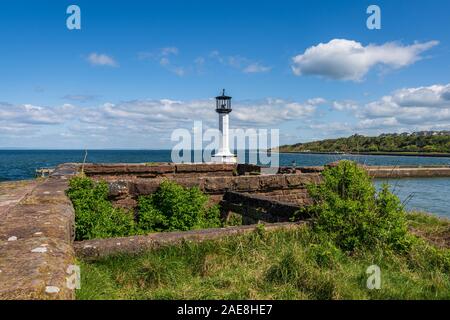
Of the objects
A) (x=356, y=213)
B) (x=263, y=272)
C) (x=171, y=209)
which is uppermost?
(x=356, y=213)

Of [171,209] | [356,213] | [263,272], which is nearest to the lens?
[263,272]

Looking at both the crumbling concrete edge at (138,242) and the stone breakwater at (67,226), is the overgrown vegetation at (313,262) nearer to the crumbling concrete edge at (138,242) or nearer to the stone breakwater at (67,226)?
the crumbling concrete edge at (138,242)

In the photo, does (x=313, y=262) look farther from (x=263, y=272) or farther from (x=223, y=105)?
(x=223, y=105)

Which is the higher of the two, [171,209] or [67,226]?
[67,226]

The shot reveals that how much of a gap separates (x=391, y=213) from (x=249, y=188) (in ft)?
13.2

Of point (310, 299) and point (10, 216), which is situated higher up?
point (10, 216)

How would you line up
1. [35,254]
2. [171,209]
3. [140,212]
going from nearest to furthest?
[35,254] < [171,209] < [140,212]

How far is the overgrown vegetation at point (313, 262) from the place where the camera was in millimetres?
3375

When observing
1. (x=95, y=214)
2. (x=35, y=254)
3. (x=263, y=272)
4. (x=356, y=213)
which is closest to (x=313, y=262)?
(x=263, y=272)

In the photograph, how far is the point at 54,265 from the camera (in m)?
2.63

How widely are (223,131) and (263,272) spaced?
77.3ft

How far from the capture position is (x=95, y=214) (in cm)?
607
